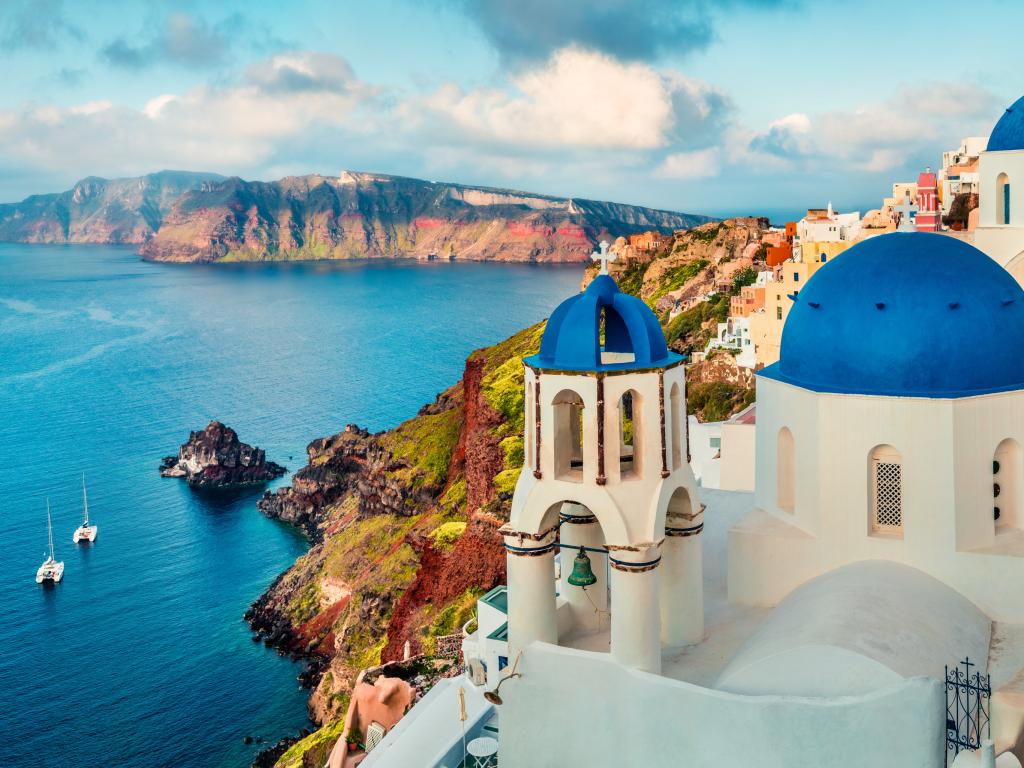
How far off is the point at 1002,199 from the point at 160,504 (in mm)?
61898

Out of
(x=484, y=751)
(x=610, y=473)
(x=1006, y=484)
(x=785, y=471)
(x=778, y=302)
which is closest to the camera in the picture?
(x=610, y=473)

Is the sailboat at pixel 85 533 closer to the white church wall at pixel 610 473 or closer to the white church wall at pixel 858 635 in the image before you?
the white church wall at pixel 610 473

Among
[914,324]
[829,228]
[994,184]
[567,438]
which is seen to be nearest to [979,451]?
[914,324]

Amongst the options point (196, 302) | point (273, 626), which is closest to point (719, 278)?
point (273, 626)

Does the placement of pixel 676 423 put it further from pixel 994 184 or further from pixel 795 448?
pixel 994 184

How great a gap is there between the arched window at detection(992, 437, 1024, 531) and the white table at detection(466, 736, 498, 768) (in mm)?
7791

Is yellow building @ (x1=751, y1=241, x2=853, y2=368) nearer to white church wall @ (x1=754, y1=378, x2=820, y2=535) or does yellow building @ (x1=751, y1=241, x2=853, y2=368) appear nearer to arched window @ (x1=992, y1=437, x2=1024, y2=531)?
white church wall @ (x1=754, y1=378, x2=820, y2=535)

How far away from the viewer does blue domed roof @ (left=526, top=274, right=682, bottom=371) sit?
40.2ft

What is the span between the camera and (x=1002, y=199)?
21.5 metres

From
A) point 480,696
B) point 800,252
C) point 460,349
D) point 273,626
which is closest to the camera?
point 480,696

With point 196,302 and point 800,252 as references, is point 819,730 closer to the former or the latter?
point 800,252

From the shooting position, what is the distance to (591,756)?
11828mm

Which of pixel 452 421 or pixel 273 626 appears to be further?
pixel 452 421

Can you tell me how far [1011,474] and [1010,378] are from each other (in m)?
1.34
